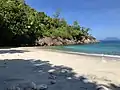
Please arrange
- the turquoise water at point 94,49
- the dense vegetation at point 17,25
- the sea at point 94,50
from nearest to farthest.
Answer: the sea at point 94,50 < the turquoise water at point 94,49 < the dense vegetation at point 17,25

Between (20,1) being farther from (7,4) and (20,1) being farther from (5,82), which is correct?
(5,82)

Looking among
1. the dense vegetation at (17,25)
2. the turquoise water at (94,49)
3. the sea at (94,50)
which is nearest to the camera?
the sea at (94,50)

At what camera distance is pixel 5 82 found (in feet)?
23.7

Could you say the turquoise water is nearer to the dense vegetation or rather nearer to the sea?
the sea

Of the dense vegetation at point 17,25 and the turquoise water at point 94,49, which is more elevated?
the dense vegetation at point 17,25

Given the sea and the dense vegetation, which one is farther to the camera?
the dense vegetation

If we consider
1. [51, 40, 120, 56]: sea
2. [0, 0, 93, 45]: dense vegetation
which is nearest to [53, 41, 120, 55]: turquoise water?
[51, 40, 120, 56]: sea

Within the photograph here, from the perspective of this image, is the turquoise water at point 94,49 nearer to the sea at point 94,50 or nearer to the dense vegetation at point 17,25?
the sea at point 94,50

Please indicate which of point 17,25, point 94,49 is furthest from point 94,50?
point 17,25

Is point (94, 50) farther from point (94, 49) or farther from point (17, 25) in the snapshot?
point (17, 25)

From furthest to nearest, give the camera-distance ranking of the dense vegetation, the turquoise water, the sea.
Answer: the dense vegetation, the turquoise water, the sea

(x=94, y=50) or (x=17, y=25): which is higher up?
(x=17, y=25)

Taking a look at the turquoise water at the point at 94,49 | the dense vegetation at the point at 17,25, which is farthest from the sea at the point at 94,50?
the dense vegetation at the point at 17,25

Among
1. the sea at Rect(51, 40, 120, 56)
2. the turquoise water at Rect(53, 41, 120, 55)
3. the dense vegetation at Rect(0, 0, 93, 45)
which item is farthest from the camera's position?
the dense vegetation at Rect(0, 0, 93, 45)
